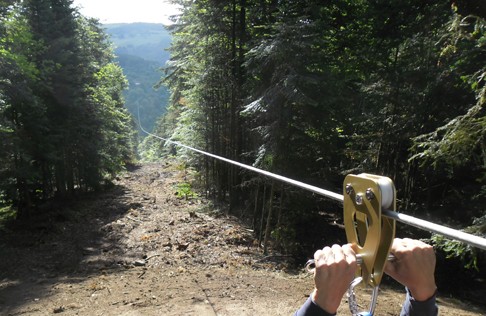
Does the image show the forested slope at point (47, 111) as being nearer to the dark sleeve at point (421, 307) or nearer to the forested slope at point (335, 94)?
the forested slope at point (335, 94)

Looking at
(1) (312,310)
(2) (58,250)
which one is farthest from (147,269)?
(1) (312,310)

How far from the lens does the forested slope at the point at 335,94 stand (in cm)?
852

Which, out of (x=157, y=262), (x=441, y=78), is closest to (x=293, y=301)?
(x=157, y=262)

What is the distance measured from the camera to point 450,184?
11023 mm

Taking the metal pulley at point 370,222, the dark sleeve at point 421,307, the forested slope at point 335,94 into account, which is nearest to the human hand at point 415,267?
the dark sleeve at point 421,307

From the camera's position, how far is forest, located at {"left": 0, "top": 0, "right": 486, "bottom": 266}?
8062mm

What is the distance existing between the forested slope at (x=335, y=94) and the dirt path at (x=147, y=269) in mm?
1671

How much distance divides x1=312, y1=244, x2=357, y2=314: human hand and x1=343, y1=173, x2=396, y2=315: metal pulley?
3cm

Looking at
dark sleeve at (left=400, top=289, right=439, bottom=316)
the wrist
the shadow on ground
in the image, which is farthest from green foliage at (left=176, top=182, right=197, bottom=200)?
the wrist

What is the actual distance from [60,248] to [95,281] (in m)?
4.17

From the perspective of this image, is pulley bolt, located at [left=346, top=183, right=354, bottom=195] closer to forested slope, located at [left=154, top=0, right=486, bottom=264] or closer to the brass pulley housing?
the brass pulley housing

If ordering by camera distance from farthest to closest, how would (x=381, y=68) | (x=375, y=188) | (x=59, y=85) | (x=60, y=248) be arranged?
(x=59, y=85) → (x=381, y=68) → (x=60, y=248) → (x=375, y=188)

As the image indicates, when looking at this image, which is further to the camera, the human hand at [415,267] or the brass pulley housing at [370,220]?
the human hand at [415,267]

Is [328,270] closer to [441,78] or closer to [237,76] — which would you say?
[441,78]
